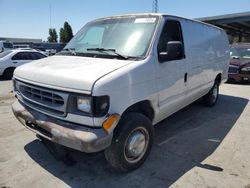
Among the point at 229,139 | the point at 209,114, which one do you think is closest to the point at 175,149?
the point at 229,139

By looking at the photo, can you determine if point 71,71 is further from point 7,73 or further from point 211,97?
point 7,73

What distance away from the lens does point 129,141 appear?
3.47 m

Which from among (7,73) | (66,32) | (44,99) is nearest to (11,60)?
(7,73)

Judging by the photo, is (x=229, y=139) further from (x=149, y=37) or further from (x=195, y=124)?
(x=149, y=37)

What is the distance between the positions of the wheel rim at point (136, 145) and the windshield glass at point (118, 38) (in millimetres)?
1083

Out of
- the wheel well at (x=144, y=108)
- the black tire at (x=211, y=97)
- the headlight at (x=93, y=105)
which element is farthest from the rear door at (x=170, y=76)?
the black tire at (x=211, y=97)

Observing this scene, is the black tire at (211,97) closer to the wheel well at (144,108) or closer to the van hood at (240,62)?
the wheel well at (144,108)

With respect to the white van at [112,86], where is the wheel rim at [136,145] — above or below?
below

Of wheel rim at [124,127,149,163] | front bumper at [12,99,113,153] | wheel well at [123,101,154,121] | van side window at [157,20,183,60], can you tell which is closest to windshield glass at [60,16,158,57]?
van side window at [157,20,183,60]

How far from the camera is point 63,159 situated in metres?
3.69

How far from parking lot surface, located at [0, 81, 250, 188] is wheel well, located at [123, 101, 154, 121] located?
0.71m

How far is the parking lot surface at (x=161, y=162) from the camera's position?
134 inches

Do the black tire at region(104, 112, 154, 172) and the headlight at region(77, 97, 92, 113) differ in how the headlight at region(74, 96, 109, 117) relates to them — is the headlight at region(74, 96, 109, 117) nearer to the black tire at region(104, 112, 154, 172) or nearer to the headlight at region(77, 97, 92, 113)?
the headlight at region(77, 97, 92, 113)

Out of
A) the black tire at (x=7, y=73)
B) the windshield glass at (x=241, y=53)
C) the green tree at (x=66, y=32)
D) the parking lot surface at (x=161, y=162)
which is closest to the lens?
the parking lot surface at (x=161, y=162)
